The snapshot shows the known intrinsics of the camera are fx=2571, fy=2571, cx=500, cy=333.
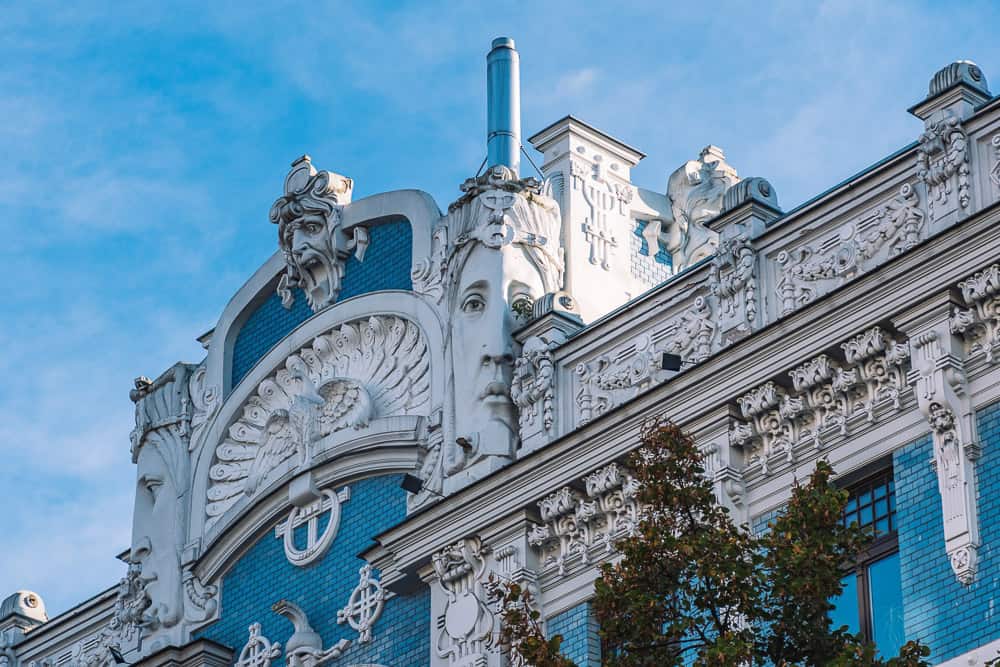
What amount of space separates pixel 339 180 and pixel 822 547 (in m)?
13.6

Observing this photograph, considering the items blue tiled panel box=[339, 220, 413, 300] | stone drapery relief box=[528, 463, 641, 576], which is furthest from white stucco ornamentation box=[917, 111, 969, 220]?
blue tiled panel box=[339, 220, 413, 300]

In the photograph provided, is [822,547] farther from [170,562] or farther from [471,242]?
[170,562]

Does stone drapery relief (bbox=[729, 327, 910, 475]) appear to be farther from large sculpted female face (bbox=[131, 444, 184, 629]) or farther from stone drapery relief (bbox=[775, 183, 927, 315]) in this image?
large sculpted female face (bbox=[131, 444, 184, 629])

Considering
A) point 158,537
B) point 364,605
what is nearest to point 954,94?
point 364,605

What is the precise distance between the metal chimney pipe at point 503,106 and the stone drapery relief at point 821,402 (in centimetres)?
616

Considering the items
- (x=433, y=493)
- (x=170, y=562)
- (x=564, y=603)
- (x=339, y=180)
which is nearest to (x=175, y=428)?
(x=170, y=562)

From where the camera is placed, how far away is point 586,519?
25.7 m

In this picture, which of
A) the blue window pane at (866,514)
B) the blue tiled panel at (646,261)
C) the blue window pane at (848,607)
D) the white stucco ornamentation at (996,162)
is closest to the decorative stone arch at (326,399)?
the blue tiled panel at (646,261)

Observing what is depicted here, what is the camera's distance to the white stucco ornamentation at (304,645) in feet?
92.3

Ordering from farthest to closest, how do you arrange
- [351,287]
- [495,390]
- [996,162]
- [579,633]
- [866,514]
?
[351,287], [495,390], [579,633], [996,162], [866,514]

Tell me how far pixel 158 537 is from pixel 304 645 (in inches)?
150

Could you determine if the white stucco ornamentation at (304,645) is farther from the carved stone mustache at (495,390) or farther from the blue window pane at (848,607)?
the blue window pane at (848,607)

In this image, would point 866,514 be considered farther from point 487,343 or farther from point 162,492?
point 162,492

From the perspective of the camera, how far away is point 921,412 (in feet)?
75.2
